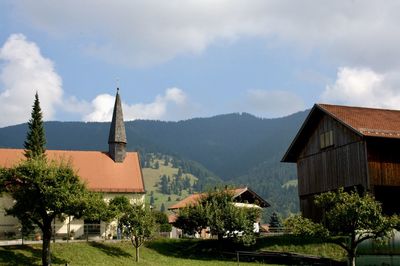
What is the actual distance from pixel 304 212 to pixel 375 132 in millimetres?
12918

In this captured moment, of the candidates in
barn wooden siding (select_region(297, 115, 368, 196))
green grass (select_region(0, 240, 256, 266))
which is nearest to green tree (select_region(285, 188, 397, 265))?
green grass (select_region(0, 240, 256, 266))

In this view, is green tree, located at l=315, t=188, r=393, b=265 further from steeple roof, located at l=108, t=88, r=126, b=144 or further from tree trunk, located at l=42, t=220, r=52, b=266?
steeple roof, located at l=108, t=88, r=126, b=144

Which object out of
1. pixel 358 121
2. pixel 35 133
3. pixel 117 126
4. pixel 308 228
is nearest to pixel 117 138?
pixel 117 126

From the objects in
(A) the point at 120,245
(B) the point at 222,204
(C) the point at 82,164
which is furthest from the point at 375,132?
(C) the point at 82,164

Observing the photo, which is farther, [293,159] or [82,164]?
[82,164]

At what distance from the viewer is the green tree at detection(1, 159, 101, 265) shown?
1356 inches

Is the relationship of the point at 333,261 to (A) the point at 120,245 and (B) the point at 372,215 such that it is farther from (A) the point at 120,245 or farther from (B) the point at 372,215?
(A) the point at 120,245

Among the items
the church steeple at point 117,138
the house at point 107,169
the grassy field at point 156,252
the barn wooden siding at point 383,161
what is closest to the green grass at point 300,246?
the grassy field at point 156,252

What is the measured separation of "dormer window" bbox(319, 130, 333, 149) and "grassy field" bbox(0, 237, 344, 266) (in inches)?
372

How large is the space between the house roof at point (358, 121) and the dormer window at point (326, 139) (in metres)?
1.86

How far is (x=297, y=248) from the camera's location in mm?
44500

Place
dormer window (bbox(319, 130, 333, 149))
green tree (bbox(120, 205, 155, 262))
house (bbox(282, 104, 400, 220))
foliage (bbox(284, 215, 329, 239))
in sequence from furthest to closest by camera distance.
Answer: dormer window (bbox(319, 130, 333, 149)) < house (bbox(282, 104, 400, 220)) < green tree (bbox(120, 205, 155, 262)) < foliage (bbox(284, 215, 329, 239))

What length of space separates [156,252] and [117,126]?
2056 cm

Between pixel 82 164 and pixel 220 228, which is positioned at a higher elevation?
pixel 82 164
